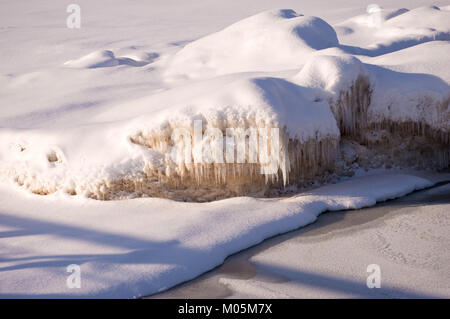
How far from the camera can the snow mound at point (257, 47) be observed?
855 centimetres

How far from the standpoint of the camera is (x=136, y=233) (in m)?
4.17

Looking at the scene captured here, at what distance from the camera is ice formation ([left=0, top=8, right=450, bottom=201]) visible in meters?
4.78

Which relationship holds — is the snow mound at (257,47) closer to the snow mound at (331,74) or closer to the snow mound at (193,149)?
the snow mound at (331,74)

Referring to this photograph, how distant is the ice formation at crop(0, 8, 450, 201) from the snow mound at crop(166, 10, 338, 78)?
2.30 metres

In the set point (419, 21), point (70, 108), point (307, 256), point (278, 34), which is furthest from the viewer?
point (419, 21)

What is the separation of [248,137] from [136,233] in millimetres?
1399

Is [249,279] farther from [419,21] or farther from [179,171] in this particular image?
Result: [419,21]

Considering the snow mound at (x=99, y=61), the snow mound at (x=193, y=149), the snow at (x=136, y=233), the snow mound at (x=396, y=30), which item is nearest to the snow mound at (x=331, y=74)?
the snow mound at (x=193, y=149)

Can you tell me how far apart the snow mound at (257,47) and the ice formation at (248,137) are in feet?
7.54

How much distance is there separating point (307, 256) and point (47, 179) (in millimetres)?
2788

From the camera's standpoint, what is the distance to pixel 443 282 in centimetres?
332

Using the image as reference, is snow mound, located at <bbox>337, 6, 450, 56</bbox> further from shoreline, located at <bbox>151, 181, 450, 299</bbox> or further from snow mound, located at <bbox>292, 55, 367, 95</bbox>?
shoreline, located at <bbox>151, 181, 450, 299</bbox>
